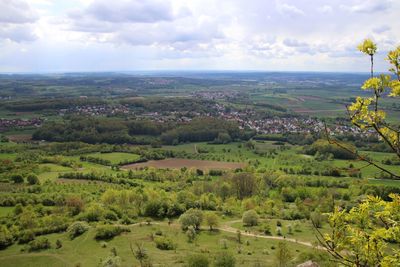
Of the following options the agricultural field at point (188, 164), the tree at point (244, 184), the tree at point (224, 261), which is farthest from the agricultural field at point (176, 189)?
the agricultural field at point (188, 164)

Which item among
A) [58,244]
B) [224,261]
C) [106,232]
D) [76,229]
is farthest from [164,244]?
[58,244]

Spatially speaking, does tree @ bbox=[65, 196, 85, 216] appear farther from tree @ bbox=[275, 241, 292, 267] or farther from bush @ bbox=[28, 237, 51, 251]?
tree @ bbox=[275, 241, 292, 267]

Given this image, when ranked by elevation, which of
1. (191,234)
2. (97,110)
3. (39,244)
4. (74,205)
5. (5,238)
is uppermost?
(97,110)

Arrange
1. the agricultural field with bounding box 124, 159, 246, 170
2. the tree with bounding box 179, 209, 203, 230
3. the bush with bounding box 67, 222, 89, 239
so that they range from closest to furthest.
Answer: the bush with bounding box 67, 222, 89, 239, the tree with bounding box 179, 209, 203, 230, the agricultural field with bounding box 124, 159, 246, 170

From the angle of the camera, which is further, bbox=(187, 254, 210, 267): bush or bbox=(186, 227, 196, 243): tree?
bbox=(186, 227, 196, 243): tree

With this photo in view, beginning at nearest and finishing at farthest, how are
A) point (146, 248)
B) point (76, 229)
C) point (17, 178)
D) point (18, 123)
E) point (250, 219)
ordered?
point (146, 248), point (76, 229), point (250, 219), point (17, 178), point (18, 123)

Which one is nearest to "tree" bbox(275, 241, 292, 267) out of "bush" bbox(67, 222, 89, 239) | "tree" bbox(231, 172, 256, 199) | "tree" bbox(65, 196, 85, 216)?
"bush" bbox(67, 222, 89, 239)

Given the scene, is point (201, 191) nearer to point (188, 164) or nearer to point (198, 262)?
point (188, 164)

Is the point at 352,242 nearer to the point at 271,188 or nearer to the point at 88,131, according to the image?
the point at 271,188
